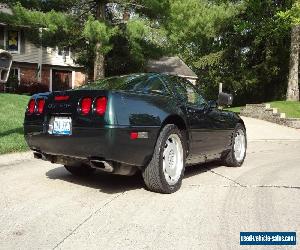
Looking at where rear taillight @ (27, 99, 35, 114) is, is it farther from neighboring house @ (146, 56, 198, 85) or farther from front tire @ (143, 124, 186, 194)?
neighboring house @ (146, 56, 198, 85)

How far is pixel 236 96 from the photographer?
33781 millimetres

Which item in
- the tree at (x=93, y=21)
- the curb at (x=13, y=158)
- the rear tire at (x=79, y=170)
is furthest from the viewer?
the tree at (x=93, y=21)

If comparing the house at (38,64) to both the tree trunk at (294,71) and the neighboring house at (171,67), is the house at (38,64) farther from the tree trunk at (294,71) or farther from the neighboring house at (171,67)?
the tree trunk at (294,71)

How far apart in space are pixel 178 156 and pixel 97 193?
1118 mm

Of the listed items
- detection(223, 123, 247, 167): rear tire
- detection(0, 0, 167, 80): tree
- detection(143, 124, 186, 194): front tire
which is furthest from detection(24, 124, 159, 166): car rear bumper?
detection(0, 0, 167, 80): tree

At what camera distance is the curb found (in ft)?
22.9

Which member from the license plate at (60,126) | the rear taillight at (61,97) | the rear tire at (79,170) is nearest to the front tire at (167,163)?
the license plate at (60,126)

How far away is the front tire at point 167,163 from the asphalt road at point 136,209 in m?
0.13

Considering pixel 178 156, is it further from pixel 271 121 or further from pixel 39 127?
pixel 271 121

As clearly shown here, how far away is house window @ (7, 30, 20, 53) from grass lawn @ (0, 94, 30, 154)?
16.0 m

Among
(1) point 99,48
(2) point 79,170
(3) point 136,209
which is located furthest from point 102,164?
(1) point 99,48

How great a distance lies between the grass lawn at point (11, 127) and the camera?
A: 26.6ft

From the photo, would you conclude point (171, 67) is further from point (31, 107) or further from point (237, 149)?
point (31, 107)

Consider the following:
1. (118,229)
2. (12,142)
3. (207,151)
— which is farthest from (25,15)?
(118,229)
